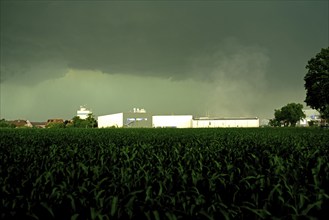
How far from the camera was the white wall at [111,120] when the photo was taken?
13581 cm

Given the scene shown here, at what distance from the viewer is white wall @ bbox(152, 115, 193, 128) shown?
435ft

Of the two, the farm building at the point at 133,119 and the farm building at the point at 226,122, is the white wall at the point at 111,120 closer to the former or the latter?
the farm building at the point at 133,119

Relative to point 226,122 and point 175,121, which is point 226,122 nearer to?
point 226,122

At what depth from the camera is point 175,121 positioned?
13312 centimetres

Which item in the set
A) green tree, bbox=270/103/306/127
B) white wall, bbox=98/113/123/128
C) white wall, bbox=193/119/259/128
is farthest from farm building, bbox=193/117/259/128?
green tree, bbox=270/103/306/127

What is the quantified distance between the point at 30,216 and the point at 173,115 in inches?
5203

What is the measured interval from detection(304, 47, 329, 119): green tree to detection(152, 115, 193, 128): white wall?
6786 cm

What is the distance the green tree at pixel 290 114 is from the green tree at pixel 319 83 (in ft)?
329

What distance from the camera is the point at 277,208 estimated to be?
3.54 meters

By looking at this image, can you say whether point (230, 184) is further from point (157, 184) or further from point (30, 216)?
point (30, 216)

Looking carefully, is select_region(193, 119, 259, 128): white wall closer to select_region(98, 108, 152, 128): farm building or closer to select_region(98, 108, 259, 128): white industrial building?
select_region(98, 108, 259, 128): white industrial building

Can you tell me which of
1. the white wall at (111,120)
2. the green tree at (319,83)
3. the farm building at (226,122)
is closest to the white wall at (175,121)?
the farm building at (226,122)

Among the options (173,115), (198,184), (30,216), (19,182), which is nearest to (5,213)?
(30,216)

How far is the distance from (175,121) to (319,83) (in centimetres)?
7359
